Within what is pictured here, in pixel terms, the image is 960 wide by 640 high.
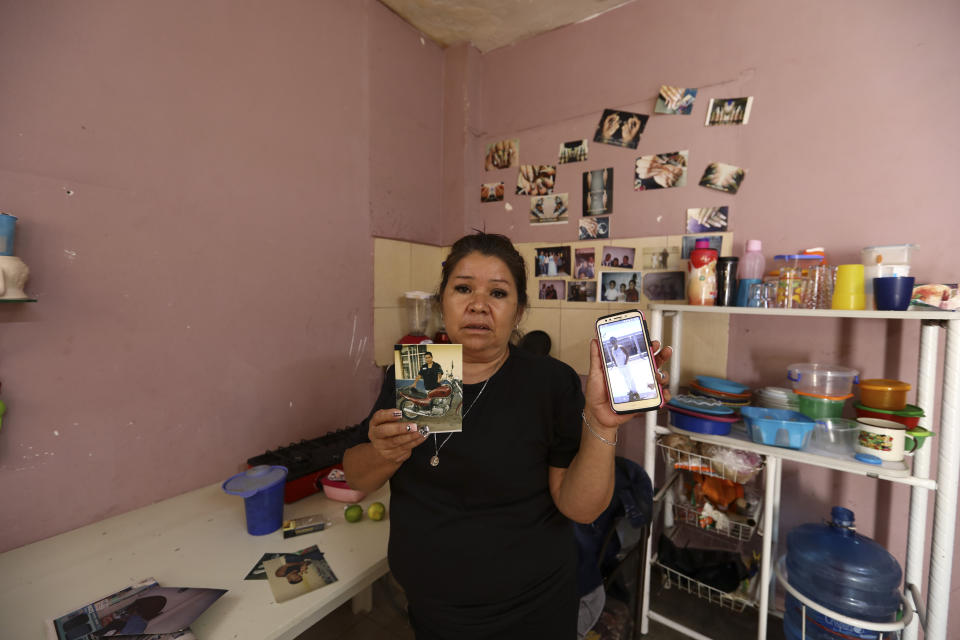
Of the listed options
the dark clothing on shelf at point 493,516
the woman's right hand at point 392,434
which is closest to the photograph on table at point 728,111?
the dark clothing on shelf at point 493,516

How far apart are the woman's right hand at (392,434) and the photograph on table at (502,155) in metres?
2.01

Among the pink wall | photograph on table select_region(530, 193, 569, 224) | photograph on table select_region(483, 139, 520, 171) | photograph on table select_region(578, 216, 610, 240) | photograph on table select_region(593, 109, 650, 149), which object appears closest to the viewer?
the pink wall

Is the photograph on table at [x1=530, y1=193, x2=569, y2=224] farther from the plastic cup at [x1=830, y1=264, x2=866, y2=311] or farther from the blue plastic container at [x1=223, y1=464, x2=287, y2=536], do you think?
the blue plastic container at [x1=223, y1=464, x2=287, y2=536]

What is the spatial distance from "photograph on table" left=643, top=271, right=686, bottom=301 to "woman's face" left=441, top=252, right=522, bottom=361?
123 centimetres

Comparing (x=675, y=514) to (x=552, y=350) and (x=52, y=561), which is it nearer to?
(x=552, y=350)

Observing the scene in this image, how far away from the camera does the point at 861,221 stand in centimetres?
161

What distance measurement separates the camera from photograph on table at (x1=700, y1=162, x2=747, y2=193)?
1.82 m

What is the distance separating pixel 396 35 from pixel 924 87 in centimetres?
238

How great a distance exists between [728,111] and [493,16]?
1.35m

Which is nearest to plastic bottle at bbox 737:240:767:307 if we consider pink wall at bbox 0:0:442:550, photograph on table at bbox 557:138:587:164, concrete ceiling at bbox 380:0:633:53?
photograph on table at bbox 557:138:587:164

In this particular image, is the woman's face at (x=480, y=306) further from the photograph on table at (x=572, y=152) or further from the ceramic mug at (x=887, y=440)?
the photograph on table at (x=572, y=152)

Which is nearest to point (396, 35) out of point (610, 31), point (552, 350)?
point (610, 31)

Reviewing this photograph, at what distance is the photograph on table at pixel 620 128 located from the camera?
Answer: 2.05 m

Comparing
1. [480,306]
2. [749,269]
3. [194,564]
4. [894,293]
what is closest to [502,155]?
[749,269]
